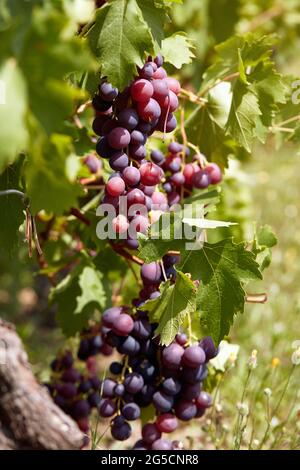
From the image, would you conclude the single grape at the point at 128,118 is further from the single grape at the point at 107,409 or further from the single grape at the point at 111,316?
the single grape at the point at 107,409

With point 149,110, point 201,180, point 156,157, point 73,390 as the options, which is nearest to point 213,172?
point 201,180

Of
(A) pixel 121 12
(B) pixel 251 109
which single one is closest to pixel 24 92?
(A) pixel 121 12

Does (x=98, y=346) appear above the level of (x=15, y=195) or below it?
below

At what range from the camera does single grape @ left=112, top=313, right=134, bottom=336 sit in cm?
155

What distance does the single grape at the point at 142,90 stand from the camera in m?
1.36

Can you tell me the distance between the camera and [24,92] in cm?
88

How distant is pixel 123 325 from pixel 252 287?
1.87 metres

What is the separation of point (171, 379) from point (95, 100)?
74cm

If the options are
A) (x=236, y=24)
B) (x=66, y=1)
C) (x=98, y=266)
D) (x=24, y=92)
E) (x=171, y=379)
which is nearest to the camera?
(x=24, y=92)

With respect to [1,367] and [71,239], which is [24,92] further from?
[71,239]

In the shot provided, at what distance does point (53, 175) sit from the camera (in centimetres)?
100

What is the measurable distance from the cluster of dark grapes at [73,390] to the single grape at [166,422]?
13.1 inches

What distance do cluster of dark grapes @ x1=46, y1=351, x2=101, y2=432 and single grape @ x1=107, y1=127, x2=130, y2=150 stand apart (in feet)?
2.90

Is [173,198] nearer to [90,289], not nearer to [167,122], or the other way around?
[167,122]
